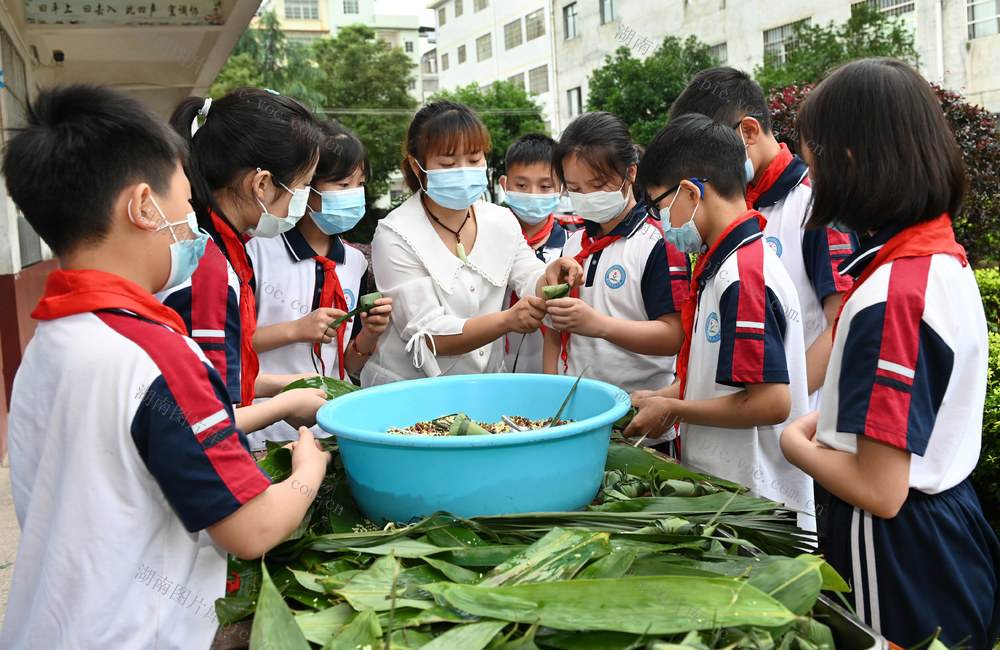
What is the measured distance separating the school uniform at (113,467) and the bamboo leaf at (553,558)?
0.42 metres

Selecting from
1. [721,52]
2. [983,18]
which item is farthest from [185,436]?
[721,52]

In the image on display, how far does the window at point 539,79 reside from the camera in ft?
118

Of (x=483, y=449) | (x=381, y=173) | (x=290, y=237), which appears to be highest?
(x=381, y=173)

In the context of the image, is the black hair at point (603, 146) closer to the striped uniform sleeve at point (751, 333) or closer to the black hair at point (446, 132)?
the black hair at point (446, 132)

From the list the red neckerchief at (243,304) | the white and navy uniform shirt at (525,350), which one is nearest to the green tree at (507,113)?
the white and navy uniform shirt at (525,350)

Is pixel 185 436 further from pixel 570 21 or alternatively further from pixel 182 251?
pixel 570 21

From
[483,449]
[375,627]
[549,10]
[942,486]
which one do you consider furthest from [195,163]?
[549,10]

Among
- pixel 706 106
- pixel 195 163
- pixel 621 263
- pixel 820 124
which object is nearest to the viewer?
pixel 820 124

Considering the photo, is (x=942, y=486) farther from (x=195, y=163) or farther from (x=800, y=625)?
(x=195, y=163)

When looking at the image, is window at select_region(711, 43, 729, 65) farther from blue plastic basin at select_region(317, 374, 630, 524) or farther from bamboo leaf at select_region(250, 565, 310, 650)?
bamboo leaf at select_region(250, 565, 310, 650)

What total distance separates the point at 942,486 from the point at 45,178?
169 cm

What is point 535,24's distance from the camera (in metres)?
37.4

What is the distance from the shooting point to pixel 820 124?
5.32 ft

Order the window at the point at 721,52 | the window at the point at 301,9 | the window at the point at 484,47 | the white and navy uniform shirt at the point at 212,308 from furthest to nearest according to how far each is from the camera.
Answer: the window at the point at 301,9 → the window at the point at 484,47 → the window at the point at 721,52 → the white and navy uniform shirt at the point at 212,308
